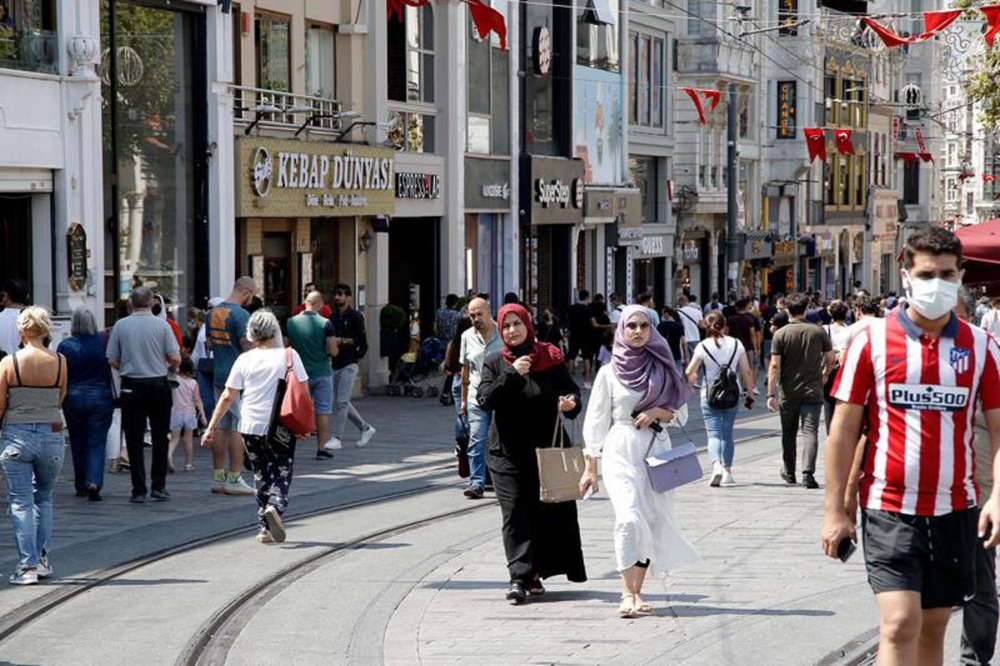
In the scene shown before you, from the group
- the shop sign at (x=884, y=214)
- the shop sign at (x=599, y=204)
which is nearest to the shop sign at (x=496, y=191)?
the shop sign at (x=599, y=204)

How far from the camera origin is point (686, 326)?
30.8 metres

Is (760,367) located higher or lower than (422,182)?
lower

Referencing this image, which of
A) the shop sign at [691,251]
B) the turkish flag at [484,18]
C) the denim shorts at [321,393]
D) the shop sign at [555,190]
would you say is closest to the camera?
the denim shorts at [321,393]

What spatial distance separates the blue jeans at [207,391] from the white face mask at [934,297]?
12870 mm

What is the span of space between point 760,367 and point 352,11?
12.0 meters

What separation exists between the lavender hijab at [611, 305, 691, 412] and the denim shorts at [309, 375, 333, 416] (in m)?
8.88

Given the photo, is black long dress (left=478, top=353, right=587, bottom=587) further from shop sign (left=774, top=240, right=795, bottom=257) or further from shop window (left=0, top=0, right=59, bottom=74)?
shop sign (left=774, top=240, right=795, bottom=257)

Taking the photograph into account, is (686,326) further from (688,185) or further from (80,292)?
(688,185)

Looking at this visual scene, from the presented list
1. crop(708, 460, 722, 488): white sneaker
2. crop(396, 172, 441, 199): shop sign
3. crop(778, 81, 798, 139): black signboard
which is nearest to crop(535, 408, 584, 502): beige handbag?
crop(708, 460, 722, 488): white sneaker

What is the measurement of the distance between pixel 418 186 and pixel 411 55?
2332 millimetres

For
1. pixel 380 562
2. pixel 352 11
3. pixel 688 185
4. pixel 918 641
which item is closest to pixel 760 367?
pixel 352 11

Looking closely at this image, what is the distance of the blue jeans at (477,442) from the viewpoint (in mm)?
15055

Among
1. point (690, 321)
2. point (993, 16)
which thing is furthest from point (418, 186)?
point (993, 16)

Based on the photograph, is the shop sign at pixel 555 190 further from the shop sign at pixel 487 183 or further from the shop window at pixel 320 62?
the shop window at pixel 320 62
